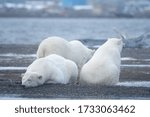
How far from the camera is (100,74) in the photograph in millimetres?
15258

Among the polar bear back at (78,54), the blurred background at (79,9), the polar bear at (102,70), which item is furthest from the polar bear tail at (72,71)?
the blurred background at (79,9)

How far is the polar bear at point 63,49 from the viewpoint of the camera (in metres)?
17.5

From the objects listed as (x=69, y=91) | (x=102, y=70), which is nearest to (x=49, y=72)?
(x=69, y=91)

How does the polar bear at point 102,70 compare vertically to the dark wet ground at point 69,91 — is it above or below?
above

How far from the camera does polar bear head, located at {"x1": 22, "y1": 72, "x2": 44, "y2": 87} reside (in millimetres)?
14406

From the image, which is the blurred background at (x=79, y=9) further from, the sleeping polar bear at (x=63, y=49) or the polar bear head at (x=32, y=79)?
the polar bear head at (x=32, y=79)

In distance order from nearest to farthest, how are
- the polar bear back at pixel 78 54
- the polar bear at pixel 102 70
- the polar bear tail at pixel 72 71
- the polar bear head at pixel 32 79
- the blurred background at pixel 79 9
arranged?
the polar bear head at pixel 32 79 → the polar bear at pixel 102 70 → the polar bear tail at pixel 72 71 → the polar bear back at pixel 78 54 → the blurred background at pixel 79 9

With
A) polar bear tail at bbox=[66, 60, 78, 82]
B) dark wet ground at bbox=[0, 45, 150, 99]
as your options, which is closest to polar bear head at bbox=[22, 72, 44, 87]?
dark wet ground at bbox=[0, 45, 150, 99]

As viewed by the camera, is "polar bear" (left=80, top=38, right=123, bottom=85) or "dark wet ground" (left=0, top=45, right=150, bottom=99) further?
"polar bear" (left=80, top=38, right=123, bottom=85)

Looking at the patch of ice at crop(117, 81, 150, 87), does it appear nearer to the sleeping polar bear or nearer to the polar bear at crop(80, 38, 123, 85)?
the polar bear at crop(80, 38, 123, 85)

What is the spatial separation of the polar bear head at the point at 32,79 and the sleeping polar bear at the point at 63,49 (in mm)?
2938

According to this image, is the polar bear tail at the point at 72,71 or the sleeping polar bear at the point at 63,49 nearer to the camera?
the polar bear tail at the point at 72,71

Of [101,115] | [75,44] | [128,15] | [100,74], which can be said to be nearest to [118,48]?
[100,74]

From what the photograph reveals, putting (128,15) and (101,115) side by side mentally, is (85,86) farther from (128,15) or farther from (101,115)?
(128,15)
